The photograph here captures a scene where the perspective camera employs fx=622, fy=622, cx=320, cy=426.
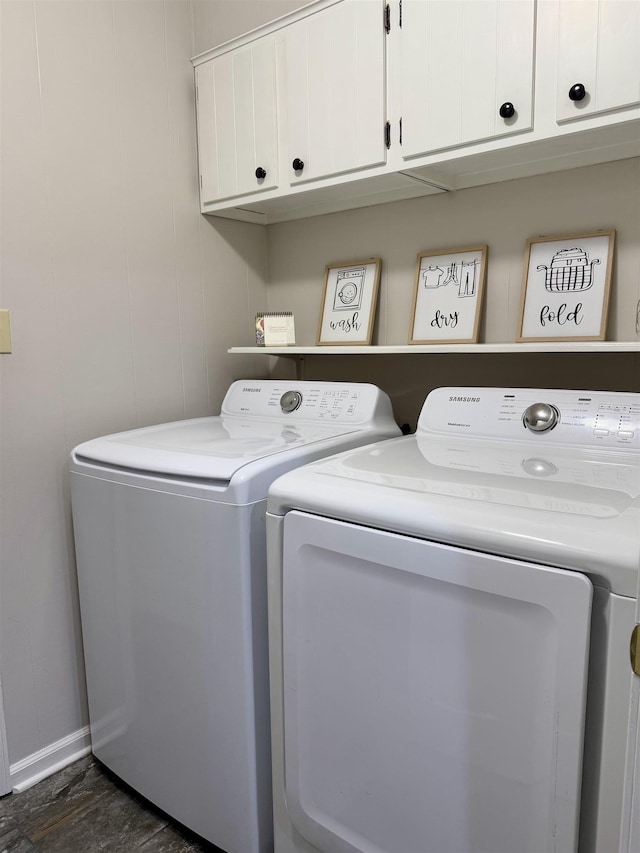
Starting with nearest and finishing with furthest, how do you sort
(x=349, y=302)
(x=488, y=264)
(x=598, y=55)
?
(x=598, y=55)
(x=488, y=264)
(x=349, y=302)

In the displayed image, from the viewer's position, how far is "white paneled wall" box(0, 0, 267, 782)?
1654 mm

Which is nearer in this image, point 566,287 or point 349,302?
point 566,287

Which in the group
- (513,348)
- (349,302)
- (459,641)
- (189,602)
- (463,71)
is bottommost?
(189,602)

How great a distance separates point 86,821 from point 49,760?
0.26 meters

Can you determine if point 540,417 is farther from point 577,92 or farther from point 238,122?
point 238,122

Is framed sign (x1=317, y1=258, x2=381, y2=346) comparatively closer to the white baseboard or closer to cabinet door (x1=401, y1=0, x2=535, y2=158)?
cabinet door (x1=401, y1=0, x2=535, y2=158)

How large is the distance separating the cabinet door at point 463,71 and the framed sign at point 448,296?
39 centimetres

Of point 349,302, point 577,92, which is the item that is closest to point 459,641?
point 577,92

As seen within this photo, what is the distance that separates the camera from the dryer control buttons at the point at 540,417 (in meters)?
1.44

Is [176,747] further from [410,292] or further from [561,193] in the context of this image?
[561,193]

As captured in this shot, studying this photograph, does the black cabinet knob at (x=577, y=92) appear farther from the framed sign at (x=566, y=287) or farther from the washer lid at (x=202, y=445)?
the washer lid at (x=202, y=445)

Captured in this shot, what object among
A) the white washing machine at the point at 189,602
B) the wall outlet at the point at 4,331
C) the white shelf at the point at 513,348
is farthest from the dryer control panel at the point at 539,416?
the wall outlet at the point at 4,331

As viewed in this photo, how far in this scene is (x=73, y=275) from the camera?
1771 millimetres

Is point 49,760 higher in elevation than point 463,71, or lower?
lower
